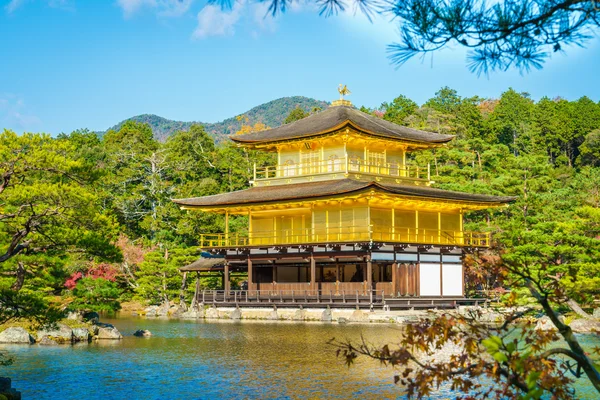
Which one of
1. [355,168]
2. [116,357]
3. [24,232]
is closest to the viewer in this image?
[24,232]

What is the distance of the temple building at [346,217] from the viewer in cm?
3316

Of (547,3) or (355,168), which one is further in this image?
(355,168)

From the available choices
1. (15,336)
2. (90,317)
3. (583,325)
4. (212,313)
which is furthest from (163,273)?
(583,325)

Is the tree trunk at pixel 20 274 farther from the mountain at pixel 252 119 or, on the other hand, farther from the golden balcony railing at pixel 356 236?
the mountain at pixel 252 119

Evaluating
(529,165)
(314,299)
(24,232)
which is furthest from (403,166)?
(24,232)

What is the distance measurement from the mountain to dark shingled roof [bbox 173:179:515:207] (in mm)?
Answer: 104328

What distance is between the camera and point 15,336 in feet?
71.6

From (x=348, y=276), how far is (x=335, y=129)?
21.6ft

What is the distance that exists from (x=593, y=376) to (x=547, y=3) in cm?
304

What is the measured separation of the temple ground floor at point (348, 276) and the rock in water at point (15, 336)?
13251 millimetres

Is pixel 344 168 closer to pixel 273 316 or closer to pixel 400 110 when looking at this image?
pixel 273 316

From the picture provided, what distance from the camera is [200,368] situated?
56.5 feet

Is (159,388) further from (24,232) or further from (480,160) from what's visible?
(480,160)

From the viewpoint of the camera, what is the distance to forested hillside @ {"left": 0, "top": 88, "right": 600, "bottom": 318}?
43.7ft
